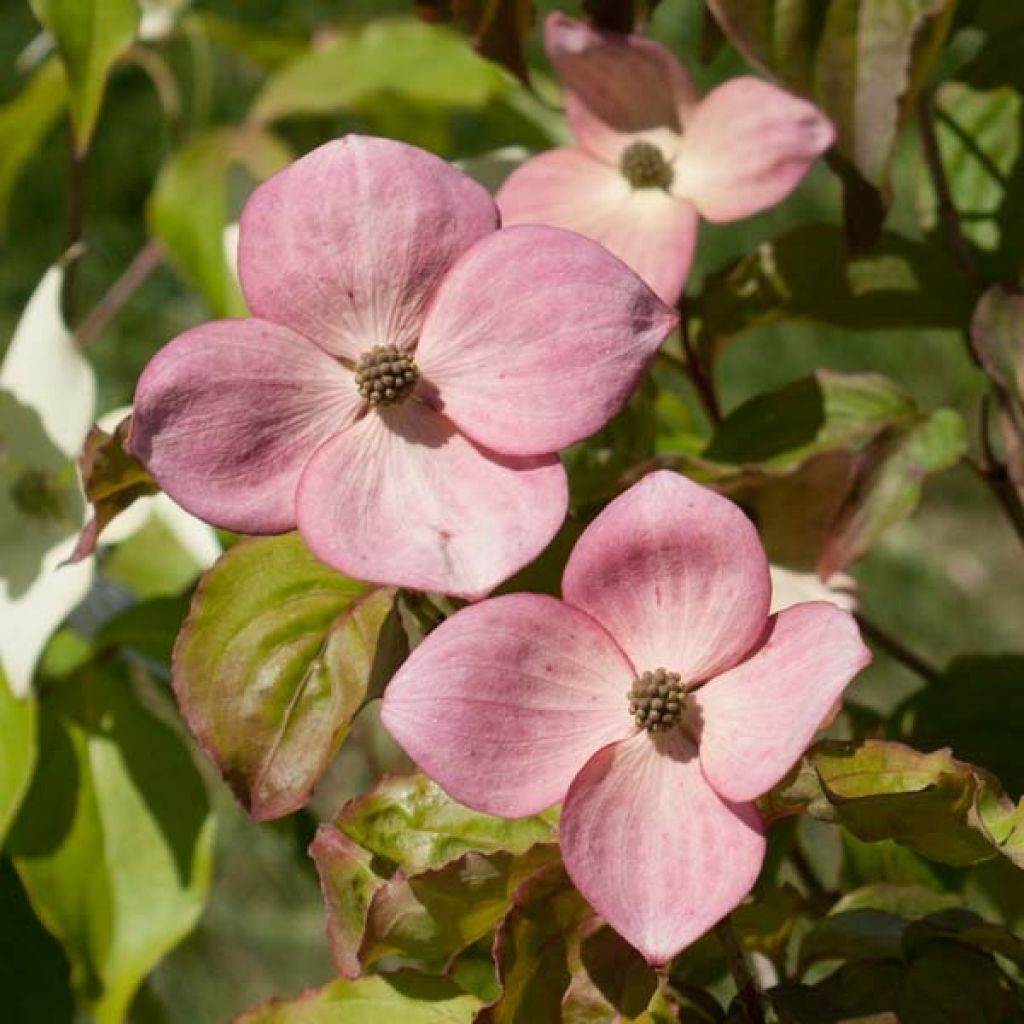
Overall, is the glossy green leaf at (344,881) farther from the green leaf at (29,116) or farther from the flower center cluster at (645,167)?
the green leaf at (29,116)

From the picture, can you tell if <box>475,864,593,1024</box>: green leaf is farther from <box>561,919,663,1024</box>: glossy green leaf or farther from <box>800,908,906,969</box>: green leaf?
<box>800,908,906,969</box>: green leaf

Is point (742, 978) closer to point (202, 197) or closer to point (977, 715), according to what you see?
point (977, 715)

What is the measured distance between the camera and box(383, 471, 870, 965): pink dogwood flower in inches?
24.6

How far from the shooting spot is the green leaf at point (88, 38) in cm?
98

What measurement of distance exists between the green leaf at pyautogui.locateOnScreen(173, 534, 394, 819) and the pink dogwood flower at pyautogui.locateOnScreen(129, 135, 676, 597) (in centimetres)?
6

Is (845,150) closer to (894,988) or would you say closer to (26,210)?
(894,988)

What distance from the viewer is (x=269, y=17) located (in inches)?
103

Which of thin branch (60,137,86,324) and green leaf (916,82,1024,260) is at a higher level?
thin branch (60,137,86,324)

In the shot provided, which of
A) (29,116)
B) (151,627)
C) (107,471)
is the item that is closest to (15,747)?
(151,627)

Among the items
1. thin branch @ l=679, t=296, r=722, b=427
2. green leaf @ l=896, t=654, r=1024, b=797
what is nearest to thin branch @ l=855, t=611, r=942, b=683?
green leaf @ l=896, t=654, r=1024, b=797

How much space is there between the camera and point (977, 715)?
93 centimetres

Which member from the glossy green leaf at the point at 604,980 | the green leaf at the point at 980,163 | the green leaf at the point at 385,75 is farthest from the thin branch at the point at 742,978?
the green leaf at the point at 385,75

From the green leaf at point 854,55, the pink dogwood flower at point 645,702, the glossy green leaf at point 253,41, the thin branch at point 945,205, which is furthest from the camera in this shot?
the glossy green leaf at point 253,41

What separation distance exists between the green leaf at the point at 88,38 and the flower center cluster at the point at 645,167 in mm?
289
